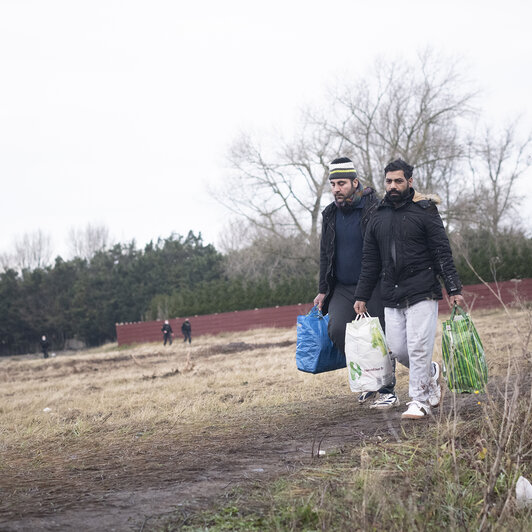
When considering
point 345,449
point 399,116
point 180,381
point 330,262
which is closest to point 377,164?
point 399,116

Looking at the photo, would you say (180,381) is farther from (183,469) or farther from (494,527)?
(494,527)

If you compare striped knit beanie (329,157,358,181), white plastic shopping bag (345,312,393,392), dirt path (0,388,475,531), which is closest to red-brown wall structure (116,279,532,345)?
striped knit beanie (329,157,358,181)

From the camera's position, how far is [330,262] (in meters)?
5.93

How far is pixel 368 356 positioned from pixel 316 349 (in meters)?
0.62

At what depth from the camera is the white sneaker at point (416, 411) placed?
483 centimetres

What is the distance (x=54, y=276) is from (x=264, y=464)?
190ft

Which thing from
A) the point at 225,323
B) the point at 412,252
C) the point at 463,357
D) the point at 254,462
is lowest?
the point at 225,323

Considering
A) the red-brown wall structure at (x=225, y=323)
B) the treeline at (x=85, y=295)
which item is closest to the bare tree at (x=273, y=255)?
the red-brown wall structure at (x=225, y=323)

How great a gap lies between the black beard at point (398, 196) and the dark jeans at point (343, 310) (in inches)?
30.8

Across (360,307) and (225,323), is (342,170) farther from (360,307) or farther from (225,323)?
(225,323)

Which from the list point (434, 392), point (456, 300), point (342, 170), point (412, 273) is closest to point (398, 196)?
point (412, 273)

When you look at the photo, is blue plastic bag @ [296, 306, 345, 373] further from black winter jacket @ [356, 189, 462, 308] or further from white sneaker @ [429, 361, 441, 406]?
white sneaker @ [429, 361, 441, 406]

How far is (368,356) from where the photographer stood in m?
5.35

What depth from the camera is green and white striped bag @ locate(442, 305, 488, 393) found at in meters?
4.73
